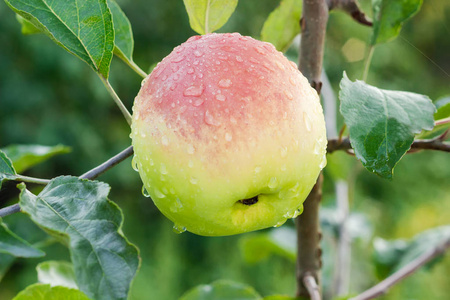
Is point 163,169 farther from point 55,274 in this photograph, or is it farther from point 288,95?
point 55,274

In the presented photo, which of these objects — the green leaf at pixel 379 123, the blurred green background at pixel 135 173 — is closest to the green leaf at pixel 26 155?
the green leaf at pixel 379 123

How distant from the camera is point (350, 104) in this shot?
0.35m

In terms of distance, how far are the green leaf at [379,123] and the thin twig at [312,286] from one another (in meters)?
0.19

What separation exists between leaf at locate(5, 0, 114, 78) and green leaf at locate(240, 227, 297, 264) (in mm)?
628

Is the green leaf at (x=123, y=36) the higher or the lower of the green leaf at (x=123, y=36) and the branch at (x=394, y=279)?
the higher

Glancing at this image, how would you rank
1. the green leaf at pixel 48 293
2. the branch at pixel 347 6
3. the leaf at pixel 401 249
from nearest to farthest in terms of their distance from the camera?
the green leaf at pixel 48 293 → the branch at pixel 347 6 → the leaf at pixel 401 249

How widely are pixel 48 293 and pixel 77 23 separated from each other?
9.4 inches

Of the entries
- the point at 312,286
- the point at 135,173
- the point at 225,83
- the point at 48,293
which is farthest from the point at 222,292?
the point at 135,173

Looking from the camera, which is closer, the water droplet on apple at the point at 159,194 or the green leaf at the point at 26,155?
the water droplet on apple at the point at 159,194

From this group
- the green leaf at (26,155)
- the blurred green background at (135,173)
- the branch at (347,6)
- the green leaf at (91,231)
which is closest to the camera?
the green leaf at (91,231)

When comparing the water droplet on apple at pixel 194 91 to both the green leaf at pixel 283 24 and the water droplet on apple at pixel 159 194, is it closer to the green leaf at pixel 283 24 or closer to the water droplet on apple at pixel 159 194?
the water droplet on apple at pixel 159 194

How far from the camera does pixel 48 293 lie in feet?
1.31

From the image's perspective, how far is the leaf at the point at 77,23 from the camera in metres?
0.38

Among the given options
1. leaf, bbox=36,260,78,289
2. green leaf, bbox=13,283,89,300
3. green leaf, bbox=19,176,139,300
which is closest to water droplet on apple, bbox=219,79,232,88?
green leaf, bbox=19,176,139,300
